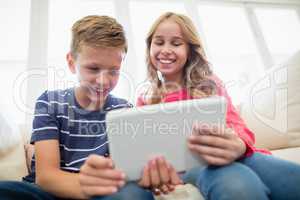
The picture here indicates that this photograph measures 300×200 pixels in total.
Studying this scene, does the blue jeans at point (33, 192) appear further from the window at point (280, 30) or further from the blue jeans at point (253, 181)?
the window at point (280, 30)

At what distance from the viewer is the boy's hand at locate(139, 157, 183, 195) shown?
0.48m

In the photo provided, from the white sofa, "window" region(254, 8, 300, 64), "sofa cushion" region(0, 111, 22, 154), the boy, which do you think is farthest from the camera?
"window" region(254, 8, 300, 64)

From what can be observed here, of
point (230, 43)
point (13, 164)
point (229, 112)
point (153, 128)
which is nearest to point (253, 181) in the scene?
point (153, 128)

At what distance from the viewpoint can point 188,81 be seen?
877mm

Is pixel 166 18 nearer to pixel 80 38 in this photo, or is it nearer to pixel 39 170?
pixel 80 38

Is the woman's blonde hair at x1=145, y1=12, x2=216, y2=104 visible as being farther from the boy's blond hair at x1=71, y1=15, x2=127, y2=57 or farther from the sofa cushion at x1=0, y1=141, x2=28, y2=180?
the sofa cushion at x1=0, y1=141, x2=28, y2=180

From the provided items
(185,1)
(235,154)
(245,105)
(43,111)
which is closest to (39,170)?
(43,111)

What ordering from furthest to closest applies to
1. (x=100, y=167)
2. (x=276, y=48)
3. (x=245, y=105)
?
1. (x=276, y=48)
2. (x=245, y=105)
3. (x=100, y=167)

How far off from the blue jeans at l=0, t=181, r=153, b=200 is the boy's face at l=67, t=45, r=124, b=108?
1.04 ft

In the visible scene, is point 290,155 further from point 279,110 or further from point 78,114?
point 78,114

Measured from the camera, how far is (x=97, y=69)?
28.3 inches

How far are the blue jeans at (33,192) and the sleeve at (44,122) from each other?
0.47ft

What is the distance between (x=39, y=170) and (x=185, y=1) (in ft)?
6.39

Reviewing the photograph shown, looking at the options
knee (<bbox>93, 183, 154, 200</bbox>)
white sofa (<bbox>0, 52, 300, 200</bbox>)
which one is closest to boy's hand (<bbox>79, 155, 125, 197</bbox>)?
knee (<bbox>93, 183, 154, 200</bbox>)
